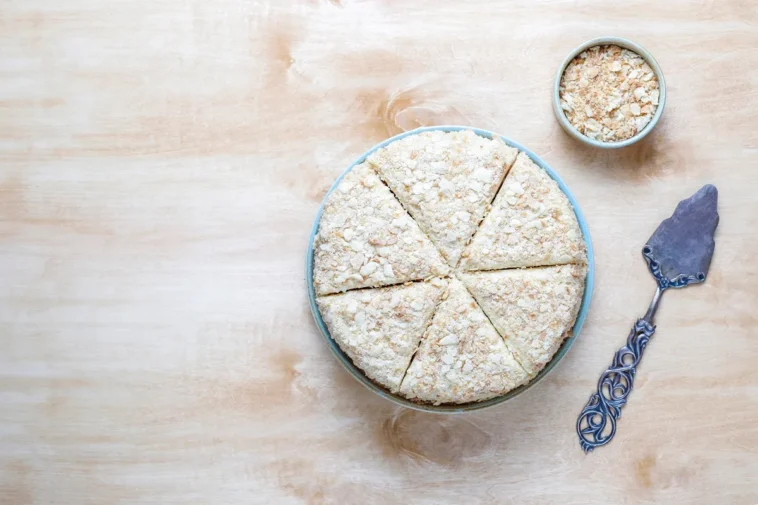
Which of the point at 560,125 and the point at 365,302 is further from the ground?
the point at 560,125

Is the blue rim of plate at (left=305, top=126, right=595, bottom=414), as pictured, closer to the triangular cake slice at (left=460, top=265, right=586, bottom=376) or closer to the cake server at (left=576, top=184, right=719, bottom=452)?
the triangular cake slice at (left=460, top=265, right=586, bottom=376)

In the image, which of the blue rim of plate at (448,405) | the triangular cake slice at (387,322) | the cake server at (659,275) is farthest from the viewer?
the cake server at (659,275)

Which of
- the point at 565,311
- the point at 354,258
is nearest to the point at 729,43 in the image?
the point at 565,311

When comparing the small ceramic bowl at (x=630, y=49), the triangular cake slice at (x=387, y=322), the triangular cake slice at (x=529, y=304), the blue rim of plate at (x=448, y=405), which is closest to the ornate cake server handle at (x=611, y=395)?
the blue rim of plate at (x=448, y=405)

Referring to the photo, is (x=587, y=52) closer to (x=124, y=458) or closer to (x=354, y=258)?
(x=354, y=258)

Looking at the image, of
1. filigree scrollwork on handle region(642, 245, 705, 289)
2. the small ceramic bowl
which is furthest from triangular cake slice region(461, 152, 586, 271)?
filigree scrollwork on handle region(642, 245, 705, 289)

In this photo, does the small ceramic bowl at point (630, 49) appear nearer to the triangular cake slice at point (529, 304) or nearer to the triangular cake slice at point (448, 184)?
the triangular cake slice at point (448, 184)

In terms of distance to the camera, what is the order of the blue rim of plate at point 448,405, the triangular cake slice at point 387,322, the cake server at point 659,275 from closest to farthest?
1. the triangular cake slice at point 387,322
2. the blue rim of plate at point 448,405
3. the cake server at point 659,275
